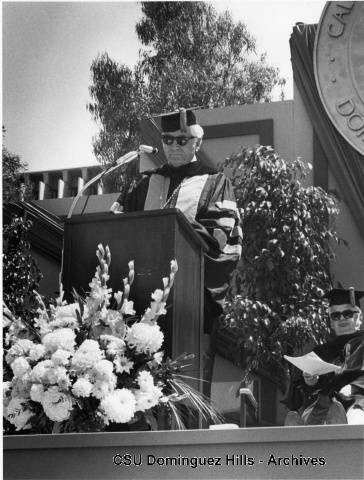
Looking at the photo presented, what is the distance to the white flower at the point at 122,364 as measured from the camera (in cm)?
453

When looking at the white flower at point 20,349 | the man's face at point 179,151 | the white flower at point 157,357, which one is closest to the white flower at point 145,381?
the white flower at point 157,357

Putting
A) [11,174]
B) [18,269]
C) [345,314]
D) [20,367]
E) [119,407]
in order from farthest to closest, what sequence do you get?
[11,174], [18,269], [345,314], [20,367], [119,407]

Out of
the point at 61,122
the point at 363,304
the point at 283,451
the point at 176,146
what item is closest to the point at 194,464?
the point at 283,451

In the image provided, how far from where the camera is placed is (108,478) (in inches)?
169

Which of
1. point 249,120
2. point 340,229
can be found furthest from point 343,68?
point 340,229

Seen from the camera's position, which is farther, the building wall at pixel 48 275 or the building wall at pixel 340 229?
→ the building wall at pixel 48 275

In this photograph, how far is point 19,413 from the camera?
455 cm

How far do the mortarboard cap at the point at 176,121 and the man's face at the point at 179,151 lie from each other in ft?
0.10

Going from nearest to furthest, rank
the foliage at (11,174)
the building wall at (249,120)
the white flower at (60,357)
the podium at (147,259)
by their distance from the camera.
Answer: the white flower at (60,357)
the podium at (147,259)
the building wall at (249,120)
the foliage at (11,174)

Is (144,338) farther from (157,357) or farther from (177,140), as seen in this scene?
(177,140)

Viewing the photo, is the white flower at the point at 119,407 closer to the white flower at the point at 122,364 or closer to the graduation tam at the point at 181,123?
the white flower at the point at 122,364

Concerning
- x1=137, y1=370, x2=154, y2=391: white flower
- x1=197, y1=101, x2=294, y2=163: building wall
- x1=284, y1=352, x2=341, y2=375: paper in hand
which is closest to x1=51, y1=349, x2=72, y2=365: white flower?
x1=137, y1=370, x2=154, y2=391: white flower

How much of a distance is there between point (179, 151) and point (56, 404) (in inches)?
81.7

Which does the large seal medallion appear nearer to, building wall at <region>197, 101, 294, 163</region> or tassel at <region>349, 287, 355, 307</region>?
building wall at <region>197, 101, 294, 163</region>
